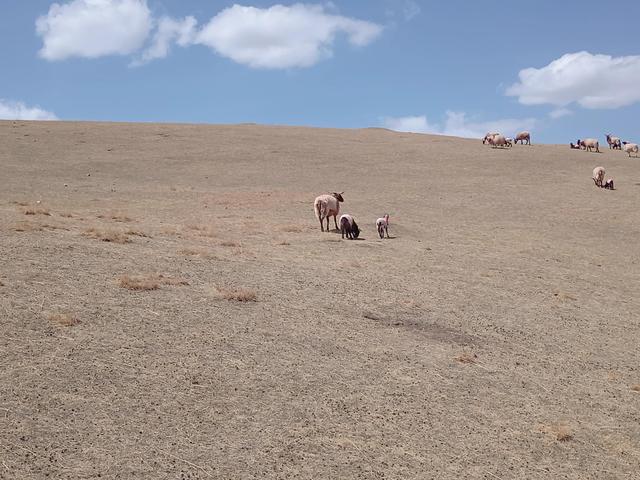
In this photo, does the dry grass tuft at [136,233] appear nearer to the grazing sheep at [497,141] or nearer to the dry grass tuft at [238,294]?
the dry grass tuft at [238,294]

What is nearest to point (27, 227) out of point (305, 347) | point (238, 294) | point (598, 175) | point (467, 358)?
point (238, 294)

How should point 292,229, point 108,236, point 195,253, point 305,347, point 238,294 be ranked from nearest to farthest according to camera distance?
point 305,347 → point 238,294 → point 195,253 → point 108,236 → point 292,229

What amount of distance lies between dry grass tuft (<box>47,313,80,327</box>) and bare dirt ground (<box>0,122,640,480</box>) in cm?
4

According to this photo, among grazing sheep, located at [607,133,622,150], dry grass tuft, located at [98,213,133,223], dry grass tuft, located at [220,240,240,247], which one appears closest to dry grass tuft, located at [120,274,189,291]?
dry grass tuft, located at [220,240,240,247]

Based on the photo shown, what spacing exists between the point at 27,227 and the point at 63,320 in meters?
8.40

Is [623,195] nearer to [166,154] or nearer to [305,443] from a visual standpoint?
[166,154]

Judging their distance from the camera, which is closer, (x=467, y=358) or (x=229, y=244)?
(x=467, y=358)

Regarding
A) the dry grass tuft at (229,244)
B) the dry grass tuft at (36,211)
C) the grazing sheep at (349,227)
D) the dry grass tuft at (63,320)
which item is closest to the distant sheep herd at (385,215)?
the grazing sheep at (349,227)

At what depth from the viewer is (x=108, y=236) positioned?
60.3ft

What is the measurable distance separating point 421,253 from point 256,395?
45.8ft

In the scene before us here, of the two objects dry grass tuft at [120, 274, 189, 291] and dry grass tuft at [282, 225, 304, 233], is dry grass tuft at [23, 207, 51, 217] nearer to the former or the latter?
dry grass tuft at [282, 225, 304, 233]

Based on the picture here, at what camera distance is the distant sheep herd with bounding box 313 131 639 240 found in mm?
24500

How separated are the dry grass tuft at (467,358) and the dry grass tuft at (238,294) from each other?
473 cm

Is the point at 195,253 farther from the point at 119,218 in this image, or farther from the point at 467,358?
the point at 467,358
